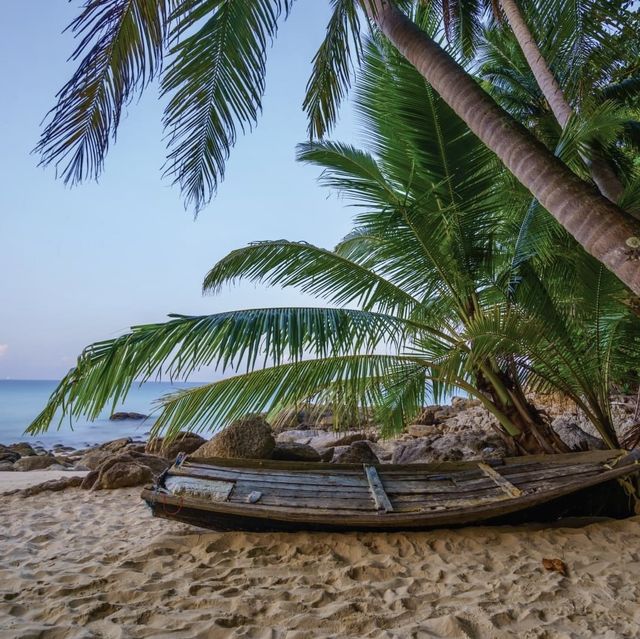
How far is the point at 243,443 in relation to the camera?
20.5 feet

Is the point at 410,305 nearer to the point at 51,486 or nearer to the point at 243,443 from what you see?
the point at 243,443

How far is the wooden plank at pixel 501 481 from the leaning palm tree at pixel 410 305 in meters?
0.75

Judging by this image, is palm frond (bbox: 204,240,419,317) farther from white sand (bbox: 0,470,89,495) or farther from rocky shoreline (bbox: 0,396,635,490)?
white sand (bbox: 0,470,89,495)

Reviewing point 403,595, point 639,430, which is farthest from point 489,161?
point 403,595

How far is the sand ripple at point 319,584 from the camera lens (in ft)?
7.61

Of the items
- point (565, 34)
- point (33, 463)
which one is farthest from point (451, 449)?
point (33, 463)

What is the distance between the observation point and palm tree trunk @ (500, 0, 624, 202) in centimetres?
455

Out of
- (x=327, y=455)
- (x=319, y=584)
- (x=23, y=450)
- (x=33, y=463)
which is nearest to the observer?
(x=319, y=584)

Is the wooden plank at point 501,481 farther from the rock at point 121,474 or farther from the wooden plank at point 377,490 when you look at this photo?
the rock at point 121,474

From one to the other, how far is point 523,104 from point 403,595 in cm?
928

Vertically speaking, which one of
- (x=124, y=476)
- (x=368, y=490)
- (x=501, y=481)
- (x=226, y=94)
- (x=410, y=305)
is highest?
(x=226, y=94)

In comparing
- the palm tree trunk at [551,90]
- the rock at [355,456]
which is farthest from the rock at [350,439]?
the palm tree trunk at [551,90]

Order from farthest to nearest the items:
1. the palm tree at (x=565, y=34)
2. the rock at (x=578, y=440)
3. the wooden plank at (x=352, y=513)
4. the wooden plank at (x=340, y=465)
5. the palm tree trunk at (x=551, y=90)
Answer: the rock at (x=578, y=440) → the palm tree trunk at (x=551, y=90) → the wooden plank at (x=340, y=465) → the palm tree at (x=565, y=34) → the wooden plank at (x=352, y=513)

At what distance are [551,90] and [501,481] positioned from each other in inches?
160
